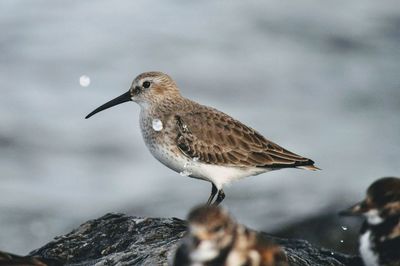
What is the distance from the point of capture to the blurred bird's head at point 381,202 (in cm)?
711

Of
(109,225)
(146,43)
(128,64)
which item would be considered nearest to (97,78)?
(128,64)

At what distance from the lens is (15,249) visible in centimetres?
1791

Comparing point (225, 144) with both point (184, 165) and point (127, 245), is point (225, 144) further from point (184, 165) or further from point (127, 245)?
point (127, 245)

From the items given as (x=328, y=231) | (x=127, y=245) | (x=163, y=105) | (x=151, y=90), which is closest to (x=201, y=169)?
(x=163, y=105)

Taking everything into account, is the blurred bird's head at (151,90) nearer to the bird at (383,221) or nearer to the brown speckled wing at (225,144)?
the brown speckled wing at (225,144)

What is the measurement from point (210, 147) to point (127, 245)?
2.58 m

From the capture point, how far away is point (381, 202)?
714 centimetres

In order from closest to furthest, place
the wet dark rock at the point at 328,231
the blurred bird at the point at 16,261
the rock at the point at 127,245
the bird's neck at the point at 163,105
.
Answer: the blurred bird at the point at 16,261 < the rock at the point at 127,245 < the bird's neck at the point at 163,105 < the wet dark rock at the point at 328,231

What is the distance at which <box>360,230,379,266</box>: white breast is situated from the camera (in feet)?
23.5

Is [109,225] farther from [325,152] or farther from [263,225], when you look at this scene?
[325,152]

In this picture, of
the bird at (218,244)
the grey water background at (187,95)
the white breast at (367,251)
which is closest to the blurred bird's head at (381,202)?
the white breast at (367,251)

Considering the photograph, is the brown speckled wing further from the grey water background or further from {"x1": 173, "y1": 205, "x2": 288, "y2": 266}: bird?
the grey water background

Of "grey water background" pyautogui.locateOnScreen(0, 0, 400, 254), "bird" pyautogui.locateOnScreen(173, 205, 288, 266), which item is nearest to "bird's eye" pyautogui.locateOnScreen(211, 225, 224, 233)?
"bird" pyautogui.locateOnScreen(173, 205, 288, 266)

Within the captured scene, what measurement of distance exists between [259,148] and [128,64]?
14802 mm
